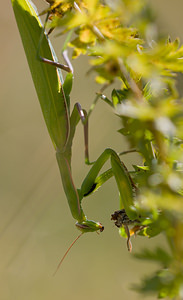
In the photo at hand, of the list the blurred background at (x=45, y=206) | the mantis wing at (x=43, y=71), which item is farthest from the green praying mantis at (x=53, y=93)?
the blurred background at (x=45, y=206)

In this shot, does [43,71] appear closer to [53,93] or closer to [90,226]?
[53,93]

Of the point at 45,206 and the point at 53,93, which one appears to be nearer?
the point at 53,93

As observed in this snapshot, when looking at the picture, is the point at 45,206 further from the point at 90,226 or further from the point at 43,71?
the point at 43,71

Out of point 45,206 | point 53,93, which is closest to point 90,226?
point 53,93

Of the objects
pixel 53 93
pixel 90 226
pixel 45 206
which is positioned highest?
pixel 53 93

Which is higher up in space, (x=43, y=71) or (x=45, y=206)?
(x=43, y=71)

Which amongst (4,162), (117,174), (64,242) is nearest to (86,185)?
(117,174)

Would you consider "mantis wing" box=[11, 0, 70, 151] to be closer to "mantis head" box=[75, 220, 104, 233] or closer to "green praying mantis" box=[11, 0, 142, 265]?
"green praying mantis" box=[11, 0, 142, 265]

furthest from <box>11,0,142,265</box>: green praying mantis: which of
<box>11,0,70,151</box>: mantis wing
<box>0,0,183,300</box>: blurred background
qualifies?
<box>0,0,183,300</box>: blurred background
